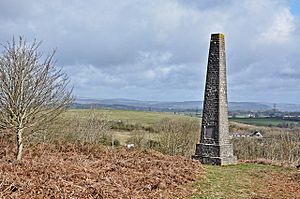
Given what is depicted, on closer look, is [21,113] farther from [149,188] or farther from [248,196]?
[248,196]

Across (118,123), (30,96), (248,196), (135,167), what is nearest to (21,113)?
(30,96)

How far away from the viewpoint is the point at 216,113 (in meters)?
18.5

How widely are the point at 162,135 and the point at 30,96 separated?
2073 cm

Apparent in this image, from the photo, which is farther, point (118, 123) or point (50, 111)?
point (118, 123)

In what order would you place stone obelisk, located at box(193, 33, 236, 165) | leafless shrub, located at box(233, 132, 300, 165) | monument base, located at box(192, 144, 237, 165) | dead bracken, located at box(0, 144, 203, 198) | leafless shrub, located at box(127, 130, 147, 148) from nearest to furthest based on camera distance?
dead bracken, located at box(0, 144, 203, 198)
monument base, located at box(192, 144, 237, 165)
stone obelisk, located at box(193, 33, 236, 165)
leafless shrub, located at box(127, 130, 147, 148)
leafless shrub, located at box(233, 132, 300, 165)

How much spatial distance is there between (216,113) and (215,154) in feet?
7.00

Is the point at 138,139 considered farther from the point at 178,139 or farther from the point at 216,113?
the point at 216,113

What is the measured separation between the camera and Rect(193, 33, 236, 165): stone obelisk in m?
18.5

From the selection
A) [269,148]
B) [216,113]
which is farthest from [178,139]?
[216,113]

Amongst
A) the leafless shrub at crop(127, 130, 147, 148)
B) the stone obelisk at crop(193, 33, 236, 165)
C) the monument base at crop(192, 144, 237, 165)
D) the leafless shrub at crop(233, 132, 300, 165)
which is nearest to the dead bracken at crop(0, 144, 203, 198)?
the monument base at crop(192, 144, 237, 165)

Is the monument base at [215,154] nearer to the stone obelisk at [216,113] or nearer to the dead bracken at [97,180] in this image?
the stone obelisk at [216,113]

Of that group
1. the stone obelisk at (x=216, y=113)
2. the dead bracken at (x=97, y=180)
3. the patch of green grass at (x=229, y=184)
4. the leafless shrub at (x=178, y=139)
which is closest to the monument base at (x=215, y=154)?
the stone obelisk at (x=216, y=113)

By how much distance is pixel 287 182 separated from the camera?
13.3 m

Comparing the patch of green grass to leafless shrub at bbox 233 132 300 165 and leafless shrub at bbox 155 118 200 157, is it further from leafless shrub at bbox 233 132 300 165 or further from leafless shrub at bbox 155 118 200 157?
leafless shrub at bbox 233 132 300 165
